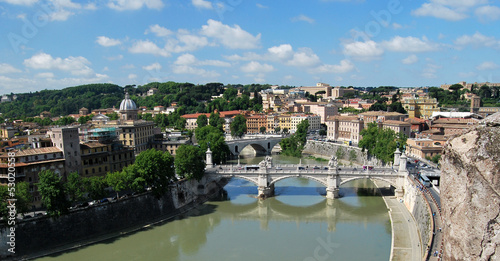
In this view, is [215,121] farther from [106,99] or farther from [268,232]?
[106,99]

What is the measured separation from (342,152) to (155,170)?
23.1m

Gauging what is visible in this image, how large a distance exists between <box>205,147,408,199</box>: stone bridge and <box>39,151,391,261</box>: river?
0.95 metres

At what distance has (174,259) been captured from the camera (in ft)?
52.7

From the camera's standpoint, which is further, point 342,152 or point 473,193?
point 342,152

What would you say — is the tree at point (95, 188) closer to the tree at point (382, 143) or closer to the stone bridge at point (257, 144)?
the tree at point (382, 143)

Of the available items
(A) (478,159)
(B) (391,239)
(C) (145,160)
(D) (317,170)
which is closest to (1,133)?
(C) (145,160)

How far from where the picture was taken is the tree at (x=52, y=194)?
15930mm

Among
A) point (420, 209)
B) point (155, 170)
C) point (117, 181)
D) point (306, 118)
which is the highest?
point (306, 118)

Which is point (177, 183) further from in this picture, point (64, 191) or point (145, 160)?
point (64, 191)

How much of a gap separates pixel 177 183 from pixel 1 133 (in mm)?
20982

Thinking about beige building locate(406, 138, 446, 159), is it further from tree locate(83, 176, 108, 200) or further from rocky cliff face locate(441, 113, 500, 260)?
rocky cliff face locate(441, 113, 500, 260)

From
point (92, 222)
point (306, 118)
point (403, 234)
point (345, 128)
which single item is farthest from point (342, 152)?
point (92, 222)

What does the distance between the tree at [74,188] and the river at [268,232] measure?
233cm

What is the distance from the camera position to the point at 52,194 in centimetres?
1595
